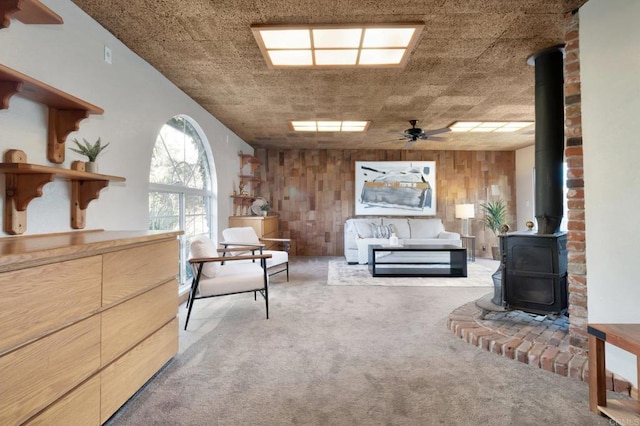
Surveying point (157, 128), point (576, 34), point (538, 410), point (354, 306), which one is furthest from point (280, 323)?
point (576, 34)

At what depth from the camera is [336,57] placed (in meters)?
2.93

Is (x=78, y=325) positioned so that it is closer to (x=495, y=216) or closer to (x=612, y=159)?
(x=612, y=159)

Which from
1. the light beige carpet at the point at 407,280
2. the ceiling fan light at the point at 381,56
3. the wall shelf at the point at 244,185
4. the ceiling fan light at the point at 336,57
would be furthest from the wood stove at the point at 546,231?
the wall shelf at the point at 244,185

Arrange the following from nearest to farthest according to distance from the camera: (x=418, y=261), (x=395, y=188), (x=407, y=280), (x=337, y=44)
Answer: (x=337, y=44)
(x=407, y=280)
(x=418, y=261)
(x=395, y=188)

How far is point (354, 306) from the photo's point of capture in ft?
11.5

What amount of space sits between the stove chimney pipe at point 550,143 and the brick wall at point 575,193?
1.25 feet

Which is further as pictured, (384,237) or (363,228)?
(363,228)

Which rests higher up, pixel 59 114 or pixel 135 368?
pixel 59 114

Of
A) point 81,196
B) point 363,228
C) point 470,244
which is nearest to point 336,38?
point 81,196

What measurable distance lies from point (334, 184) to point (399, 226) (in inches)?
69.7

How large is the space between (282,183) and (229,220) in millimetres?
2251

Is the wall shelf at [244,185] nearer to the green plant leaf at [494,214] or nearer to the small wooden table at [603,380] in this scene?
the small wooden table at [603,380]

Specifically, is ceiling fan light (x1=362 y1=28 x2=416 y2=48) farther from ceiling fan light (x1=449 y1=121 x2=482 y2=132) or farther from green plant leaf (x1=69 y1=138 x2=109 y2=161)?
ceiling fan light (x1=449 y1=121 x2=482 y2=132)

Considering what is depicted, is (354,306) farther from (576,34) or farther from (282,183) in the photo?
(282,183)
